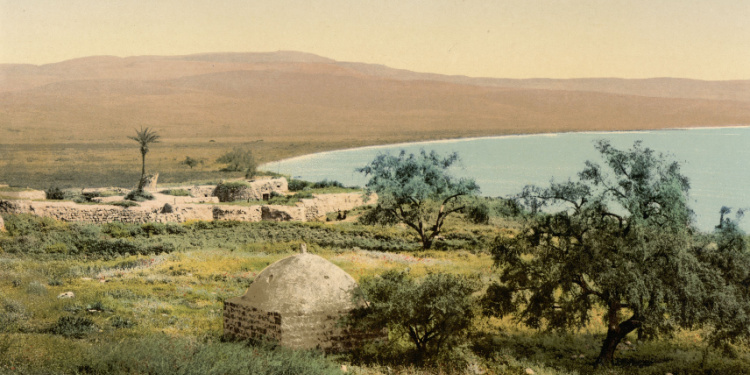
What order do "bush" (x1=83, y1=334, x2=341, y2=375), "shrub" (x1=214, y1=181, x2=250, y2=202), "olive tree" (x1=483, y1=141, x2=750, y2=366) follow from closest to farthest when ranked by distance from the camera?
"bush" (x1=83, y1=334, x2=341, y2=375), "olive tree" (x1=483, y1=141, x2=750, y2=366), "shrub" (x1=214, y1=181, x2=250, y2=202)

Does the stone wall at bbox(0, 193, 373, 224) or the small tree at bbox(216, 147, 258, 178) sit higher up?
the small tree at bbox(216, 147, 258, 178)

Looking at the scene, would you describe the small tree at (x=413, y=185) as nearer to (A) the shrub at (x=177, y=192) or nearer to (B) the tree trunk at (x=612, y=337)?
(A) the shrub at (x=177, y=192)

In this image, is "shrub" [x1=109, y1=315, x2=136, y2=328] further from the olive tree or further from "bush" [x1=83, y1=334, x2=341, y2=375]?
the olive tree

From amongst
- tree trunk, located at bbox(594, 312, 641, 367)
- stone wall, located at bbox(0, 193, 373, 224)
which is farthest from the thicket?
tree trunk, located at bbox(594, 312, 641, 367)

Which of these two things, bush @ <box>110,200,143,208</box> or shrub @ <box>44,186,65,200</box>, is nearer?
bush @ <box>110,200,143,208</box>

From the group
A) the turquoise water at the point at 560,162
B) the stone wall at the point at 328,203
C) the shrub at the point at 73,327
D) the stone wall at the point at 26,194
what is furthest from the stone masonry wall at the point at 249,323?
Answer: the stone wall at the point at 328,203

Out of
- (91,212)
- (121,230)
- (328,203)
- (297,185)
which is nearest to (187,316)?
(121,230)

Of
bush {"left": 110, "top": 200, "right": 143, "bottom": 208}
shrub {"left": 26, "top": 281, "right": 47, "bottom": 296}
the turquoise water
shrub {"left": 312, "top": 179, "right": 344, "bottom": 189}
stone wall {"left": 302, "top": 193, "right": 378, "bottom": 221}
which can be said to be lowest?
stone wall {"left": 302, "top": 193, "right": 378, "bottom": 221}
